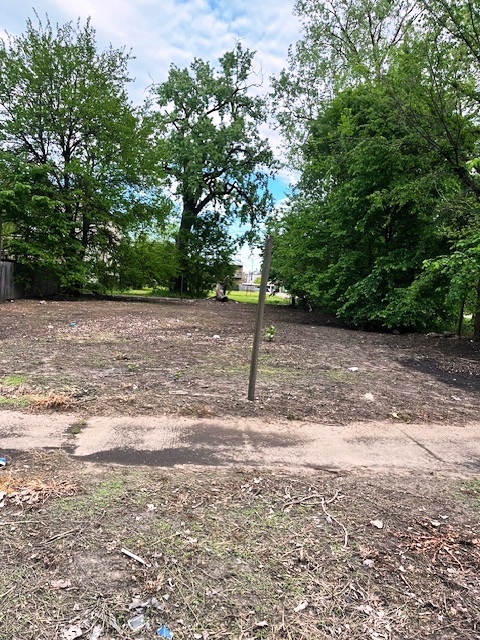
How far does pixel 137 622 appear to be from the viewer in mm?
1404

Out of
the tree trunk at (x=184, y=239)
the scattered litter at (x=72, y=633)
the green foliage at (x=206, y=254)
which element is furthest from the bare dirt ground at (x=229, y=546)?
the green foliage at (x=206, y=254)

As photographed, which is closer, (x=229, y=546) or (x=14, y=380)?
(x=229, y=546)

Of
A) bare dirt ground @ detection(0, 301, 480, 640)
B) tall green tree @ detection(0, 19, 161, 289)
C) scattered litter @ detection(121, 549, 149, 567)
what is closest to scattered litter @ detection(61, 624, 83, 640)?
bare dirt ground @ detection(0, 301, 480, 640)

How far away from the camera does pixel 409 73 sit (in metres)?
9.37

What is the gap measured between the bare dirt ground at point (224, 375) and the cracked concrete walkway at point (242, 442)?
23 centimetres

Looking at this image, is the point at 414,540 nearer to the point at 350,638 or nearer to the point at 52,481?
the point at 350,638

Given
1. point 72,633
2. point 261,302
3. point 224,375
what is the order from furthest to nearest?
point 224,375
point 261,302
point 72,633

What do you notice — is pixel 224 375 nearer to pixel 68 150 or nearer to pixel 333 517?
pixel 333 517

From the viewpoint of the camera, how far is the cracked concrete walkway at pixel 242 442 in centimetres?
271

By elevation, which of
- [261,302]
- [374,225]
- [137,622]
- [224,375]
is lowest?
[137,622]

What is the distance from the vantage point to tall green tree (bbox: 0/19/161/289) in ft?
50.0

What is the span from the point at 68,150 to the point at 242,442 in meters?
17.6

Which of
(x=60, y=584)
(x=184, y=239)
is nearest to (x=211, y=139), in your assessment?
(x=184, y=239)

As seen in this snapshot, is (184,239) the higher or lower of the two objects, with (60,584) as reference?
higher
